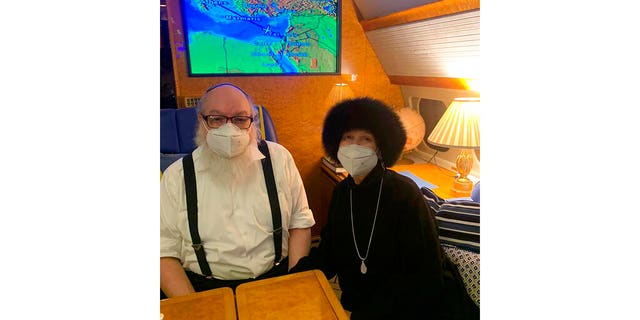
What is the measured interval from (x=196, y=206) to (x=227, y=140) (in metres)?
0.20

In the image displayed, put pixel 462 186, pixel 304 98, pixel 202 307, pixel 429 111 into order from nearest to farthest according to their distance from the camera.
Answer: pixel 202 307 → pixel 304 98 → pixel 462 186 → pixel 429 111

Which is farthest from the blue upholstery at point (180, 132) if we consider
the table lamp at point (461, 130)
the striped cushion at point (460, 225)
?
the table lamp at point (461, 130)

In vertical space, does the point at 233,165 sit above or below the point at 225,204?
above

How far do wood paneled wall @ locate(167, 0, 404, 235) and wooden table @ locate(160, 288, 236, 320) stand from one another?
0.46 m

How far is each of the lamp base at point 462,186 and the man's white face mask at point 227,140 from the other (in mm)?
759

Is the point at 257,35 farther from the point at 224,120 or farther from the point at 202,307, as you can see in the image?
the point at 202,307

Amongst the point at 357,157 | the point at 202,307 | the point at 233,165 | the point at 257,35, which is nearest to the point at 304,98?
the point at 257,35

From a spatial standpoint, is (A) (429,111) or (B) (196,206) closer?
(B) (196,206)

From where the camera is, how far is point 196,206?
0.81 meters

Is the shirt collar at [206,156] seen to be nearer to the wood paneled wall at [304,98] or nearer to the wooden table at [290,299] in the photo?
the wood paneled wall at [304,98]

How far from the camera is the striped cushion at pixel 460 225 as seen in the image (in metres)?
0.73

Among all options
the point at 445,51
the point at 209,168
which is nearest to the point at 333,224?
the point at 209,168
